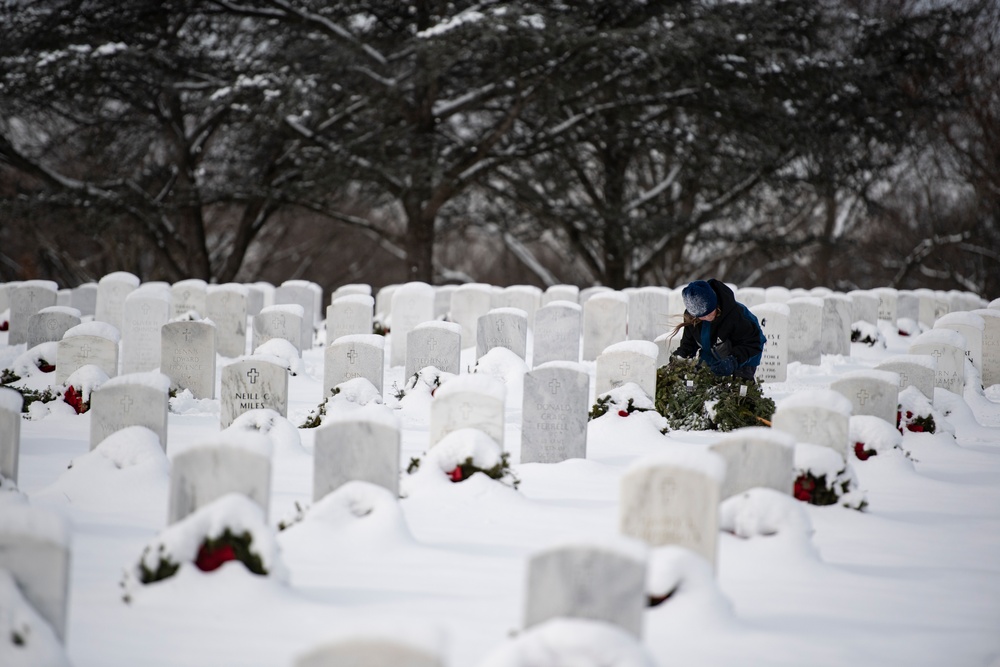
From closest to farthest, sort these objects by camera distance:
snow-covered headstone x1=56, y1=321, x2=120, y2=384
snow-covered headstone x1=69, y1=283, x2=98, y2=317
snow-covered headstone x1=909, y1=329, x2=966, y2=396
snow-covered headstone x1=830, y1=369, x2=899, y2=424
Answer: snow-covered headstone x1=830, y1=369, x2=899, y2=424, snow-covered headstone x1=56, y1=321, x2=120, y2=384, snow-covered headstone x1=909, y1=329, x2=966, y2=396, snow-covered headstone x1=69, y1=283, x2=98, y2=317

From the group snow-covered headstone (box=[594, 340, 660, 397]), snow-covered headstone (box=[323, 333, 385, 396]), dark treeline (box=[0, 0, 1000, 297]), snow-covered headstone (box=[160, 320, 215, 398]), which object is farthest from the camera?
dark treeline (box=[0, 0, 1000, 297])

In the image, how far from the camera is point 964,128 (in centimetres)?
2611

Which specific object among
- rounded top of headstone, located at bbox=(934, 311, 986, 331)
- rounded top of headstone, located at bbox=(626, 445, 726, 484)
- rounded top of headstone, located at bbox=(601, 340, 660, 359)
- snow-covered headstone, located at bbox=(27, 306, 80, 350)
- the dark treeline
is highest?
the dark treeline

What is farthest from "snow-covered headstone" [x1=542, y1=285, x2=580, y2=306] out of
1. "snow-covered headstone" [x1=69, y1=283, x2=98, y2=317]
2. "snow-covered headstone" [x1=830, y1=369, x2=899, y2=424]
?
"snow-covered headstone" [x1=830, y1=369, x2=899, y2=424]

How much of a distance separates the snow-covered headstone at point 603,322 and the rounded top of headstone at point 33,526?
31.6 feet

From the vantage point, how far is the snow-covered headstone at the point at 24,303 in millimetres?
13375

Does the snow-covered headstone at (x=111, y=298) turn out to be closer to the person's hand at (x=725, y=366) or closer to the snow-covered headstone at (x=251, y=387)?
the snow-covered headstone at (x=251, y=387)

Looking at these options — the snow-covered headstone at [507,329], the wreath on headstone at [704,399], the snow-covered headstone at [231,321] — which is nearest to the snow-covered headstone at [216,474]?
the wreath on headstone at [704,399]

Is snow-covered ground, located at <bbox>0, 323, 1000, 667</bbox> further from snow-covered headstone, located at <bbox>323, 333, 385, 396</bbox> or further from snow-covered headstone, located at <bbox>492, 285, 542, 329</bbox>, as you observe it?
snow-covered headstone, located at <bbox>492, 285, 542, 329</bbox>

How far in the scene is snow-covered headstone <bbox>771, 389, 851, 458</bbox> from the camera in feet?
21.1

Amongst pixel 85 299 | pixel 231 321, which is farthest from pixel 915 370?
pixel 85 299

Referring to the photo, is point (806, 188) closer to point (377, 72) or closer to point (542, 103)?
point (542, 103)

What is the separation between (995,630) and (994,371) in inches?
342

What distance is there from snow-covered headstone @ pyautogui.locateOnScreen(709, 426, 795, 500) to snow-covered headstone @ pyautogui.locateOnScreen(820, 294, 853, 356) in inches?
339
